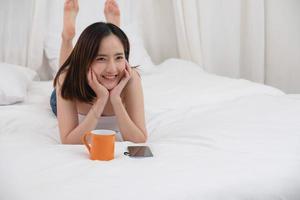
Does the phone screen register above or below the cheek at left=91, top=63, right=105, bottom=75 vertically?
below

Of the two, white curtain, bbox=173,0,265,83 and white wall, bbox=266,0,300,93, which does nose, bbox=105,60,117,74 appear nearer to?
white curtain, bbox=173,0,265,83

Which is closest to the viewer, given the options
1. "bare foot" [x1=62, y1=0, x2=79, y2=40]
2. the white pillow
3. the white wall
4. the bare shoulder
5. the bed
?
the bed

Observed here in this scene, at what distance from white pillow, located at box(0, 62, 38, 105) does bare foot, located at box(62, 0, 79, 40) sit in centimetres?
29

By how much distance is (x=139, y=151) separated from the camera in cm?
118

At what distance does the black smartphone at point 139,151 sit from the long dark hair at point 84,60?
14.8 inches

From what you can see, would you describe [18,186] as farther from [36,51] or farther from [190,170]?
[36,51]

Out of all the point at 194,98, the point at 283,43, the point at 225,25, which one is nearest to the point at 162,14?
the point at 225,25

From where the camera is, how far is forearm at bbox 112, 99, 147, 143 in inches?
56.9

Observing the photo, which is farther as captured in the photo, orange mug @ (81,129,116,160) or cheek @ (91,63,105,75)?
cheek @ (91,63,105,75)

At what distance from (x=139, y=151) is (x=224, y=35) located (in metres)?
2.16

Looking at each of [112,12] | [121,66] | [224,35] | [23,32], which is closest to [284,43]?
[224,35]

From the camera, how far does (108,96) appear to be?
147cm

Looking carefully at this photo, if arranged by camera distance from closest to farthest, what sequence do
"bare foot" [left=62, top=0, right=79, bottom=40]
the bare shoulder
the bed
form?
the bed < the bare shoulder < "bare foot" [left=62, top=0, right=79, bottom=40]

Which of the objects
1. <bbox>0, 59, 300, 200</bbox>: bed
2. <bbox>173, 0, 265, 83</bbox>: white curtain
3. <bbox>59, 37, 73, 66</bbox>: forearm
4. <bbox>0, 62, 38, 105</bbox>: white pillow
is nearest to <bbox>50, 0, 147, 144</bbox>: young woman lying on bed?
<bbox>0, 59, 300, 200</bbox>: bed
